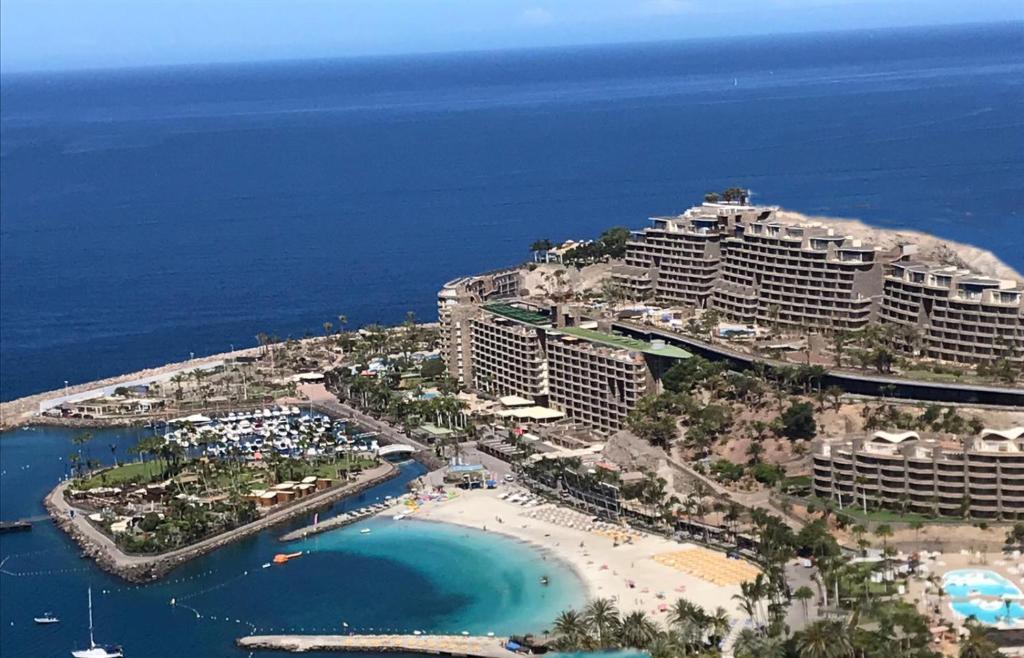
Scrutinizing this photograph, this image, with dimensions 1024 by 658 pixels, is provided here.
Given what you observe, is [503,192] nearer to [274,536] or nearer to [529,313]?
[529,313]

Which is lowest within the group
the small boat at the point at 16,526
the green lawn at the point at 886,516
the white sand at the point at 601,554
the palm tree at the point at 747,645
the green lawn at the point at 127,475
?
the small boat at the point at 16,526

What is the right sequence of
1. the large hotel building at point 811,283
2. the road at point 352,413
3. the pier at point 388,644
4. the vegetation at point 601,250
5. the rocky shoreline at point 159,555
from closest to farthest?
the pier at point 388,644, the rocky shoreline at point 159,555, the large hotel building at point 811,283, the road at point 352,413, the vegetation at point 601,250

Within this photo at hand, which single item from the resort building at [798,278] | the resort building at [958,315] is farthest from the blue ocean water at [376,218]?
the resort building at [958,315]

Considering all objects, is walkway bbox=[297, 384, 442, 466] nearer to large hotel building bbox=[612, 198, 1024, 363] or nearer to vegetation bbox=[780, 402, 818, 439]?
large hotel building bbox=[612, 198, 1024, 363]

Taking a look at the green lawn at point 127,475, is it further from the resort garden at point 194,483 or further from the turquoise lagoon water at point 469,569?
the turquoise lagoon water at point 469,569

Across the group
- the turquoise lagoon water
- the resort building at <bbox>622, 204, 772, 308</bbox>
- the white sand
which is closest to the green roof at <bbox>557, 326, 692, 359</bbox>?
the resort building at <bbox>622, 204, 772, 308</bbox>

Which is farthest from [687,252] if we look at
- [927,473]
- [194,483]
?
[194,483]
